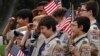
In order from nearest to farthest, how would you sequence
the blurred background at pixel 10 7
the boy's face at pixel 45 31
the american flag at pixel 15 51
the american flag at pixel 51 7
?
the boy's face at pixel 45 31 < the american flag at pixel 15 51 < the american flag at pixel 51 7 < the blurred background at pixel 10 7

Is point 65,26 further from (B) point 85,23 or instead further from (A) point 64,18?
(B) point 85,23

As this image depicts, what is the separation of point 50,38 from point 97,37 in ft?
2.74

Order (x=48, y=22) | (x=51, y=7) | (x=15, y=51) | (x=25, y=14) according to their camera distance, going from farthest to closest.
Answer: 1. (x=51, y=7)
2. (x=15, y=51)
3. (x=25, y=14)
4. (x=48, y=22)

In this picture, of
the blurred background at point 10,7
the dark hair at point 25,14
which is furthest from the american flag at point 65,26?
the blurred background at point 10,7

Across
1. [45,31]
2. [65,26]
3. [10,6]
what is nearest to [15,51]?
[65,26]

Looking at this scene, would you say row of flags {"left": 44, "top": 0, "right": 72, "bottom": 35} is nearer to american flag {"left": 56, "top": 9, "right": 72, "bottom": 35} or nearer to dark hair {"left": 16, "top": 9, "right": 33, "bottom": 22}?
american flag {"left": 56, "top": 9, "right": 72, "bottom": 35}

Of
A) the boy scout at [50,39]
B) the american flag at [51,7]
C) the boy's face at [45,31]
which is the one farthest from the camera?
the american flag at [51,7]

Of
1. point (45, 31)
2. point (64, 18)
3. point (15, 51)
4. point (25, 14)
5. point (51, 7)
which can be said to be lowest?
point (15, 51)

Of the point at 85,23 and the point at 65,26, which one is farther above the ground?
the point at 85,23

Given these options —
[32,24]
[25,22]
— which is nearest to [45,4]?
[25,22]

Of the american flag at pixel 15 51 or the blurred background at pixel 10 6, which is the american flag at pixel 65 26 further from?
the blurred background at pixel 10 6

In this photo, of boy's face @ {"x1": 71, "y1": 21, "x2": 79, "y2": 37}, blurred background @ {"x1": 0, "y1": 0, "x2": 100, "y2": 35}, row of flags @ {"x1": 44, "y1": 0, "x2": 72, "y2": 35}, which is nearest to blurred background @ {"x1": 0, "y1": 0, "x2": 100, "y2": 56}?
blurred background @ {"x1": 0, "y1": 0, "x2": 100, "y2": 35}

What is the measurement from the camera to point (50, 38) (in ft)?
22.2

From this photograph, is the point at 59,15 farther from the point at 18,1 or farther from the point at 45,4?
the point at 18,1
